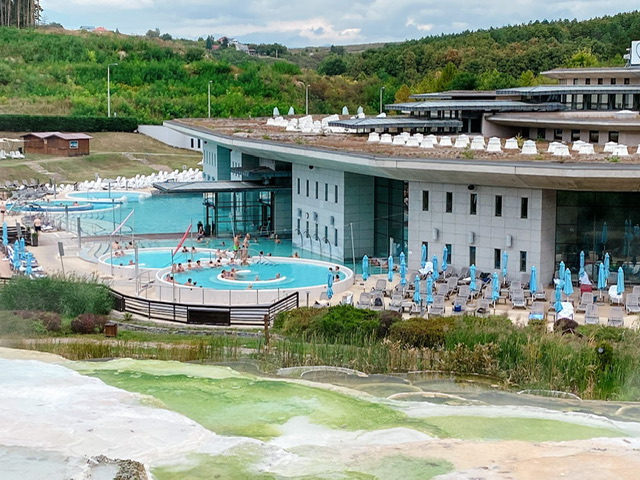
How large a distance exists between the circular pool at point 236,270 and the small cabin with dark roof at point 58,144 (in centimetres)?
3482

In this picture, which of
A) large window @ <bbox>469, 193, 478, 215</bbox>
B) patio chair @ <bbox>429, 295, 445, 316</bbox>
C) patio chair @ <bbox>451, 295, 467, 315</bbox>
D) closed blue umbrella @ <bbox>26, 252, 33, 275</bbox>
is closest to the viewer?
patio chair @ <bbox>429, 295, 445, 316</bbox>

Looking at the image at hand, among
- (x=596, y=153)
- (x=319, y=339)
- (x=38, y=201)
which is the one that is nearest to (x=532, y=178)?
(x=596, y=153)

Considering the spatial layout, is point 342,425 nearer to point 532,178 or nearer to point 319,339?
point 319,339

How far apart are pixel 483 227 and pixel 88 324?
14603mm

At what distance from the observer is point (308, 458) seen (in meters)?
19.1

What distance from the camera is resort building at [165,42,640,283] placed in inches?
1454

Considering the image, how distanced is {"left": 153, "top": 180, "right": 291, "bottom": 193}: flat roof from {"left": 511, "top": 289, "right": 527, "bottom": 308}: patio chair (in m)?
19.3

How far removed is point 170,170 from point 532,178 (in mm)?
45034

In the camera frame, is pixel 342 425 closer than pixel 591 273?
Result: Yes

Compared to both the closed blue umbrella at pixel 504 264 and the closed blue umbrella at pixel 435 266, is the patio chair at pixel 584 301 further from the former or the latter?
the closed blue umbrella at pixel 435 266

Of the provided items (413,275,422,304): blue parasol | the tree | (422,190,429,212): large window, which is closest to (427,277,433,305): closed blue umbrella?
(413,275,422,304): blue parasol

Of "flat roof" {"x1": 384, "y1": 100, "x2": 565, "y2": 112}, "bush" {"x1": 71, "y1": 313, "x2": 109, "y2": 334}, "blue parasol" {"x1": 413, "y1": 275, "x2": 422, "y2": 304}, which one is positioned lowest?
"bush" {"x1": 71, "y1": 313, "x2": 109, "y2": 334}

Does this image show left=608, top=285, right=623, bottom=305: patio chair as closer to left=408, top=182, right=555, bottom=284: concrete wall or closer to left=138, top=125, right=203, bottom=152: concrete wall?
left=408, top=182, right=555, bottom=284: concrete wall

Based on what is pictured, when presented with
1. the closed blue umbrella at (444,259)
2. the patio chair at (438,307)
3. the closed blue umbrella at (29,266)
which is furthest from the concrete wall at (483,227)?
the closed blue umbrella at (29,266)
